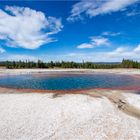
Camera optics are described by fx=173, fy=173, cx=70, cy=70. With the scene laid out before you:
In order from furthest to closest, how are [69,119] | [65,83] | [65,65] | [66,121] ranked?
1. [65,65]
2. [65,83]
3. [69,119]
4. [66,121]

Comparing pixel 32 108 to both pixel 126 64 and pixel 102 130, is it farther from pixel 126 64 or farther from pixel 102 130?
pixel 126 64

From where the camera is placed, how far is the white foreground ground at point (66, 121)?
1179 cm

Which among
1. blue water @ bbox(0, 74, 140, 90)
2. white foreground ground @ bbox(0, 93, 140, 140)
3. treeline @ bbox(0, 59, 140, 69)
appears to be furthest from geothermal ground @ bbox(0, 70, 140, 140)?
treeline @ bbox(0, 59, 140, 69)

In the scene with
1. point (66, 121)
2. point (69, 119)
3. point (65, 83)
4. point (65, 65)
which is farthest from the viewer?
point (65, 65)

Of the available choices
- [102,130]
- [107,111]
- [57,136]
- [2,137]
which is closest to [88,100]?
[107,111]

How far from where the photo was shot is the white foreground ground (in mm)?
11789

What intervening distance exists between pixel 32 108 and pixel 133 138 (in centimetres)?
1003

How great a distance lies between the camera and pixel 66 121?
14039 mm

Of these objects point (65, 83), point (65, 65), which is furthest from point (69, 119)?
point (65, 65)

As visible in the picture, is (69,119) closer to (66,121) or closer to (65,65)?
(66,121)

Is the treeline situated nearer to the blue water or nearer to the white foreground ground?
the blue water

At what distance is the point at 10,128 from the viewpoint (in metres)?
12.8

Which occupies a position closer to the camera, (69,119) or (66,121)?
(66,121)

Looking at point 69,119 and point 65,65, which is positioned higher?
point 65,65
